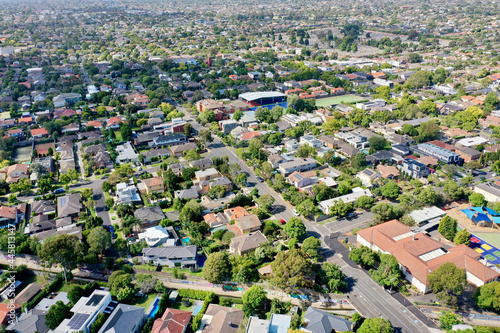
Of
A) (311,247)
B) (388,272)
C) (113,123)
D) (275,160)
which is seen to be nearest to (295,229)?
(311,247)

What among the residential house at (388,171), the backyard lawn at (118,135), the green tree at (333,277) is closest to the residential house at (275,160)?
the residential house at (388,171)

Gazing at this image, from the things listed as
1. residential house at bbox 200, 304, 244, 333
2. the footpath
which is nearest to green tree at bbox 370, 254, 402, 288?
the footpath

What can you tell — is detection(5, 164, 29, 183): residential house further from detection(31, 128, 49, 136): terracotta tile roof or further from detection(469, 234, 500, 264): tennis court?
detection(469, 234, 500, 264): tennis court

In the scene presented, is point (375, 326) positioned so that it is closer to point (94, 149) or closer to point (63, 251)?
point (63, 251)

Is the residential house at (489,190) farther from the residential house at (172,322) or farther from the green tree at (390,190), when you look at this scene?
the residential house at (172,322)

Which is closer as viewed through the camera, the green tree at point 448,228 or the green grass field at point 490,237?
the green tree at point 448,228

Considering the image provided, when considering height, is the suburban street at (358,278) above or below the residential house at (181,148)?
below

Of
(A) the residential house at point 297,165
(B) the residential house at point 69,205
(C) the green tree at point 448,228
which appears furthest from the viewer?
(A) the residential house at point 297,165
